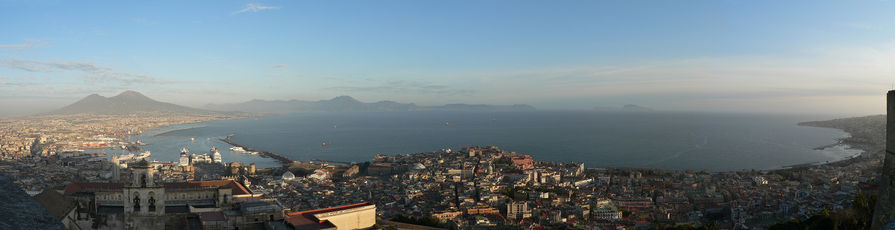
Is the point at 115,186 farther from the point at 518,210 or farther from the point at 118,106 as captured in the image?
the point at 118,106

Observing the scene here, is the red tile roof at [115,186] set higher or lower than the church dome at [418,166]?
higher

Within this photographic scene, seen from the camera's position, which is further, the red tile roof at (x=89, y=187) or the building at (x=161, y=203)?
the red tile roof at (x=89, y=187)

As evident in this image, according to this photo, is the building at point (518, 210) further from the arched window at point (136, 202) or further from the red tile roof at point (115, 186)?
the arched window at point (136, 202)

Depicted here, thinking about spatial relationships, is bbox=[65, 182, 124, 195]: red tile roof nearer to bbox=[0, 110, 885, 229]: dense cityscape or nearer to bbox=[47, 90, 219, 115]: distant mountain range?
bbox=[0, 110, 885, 229]: dense cityscape

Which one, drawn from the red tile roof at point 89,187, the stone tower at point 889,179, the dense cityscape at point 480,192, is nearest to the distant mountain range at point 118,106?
the dense cityscape at point 480,192

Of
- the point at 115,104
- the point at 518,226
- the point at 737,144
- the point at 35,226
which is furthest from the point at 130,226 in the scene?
the point at 115,104

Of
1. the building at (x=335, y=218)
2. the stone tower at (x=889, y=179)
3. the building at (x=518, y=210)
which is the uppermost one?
the stone tower at (x=889, y=179)
